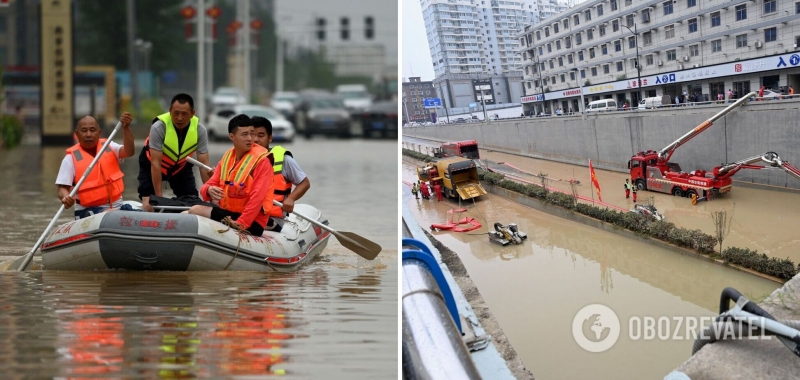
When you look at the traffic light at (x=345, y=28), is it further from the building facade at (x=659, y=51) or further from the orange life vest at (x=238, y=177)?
the building facade at (x=659, y=51)

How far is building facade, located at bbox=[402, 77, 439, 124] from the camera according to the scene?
3.82 m

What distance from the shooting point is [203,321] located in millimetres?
5168

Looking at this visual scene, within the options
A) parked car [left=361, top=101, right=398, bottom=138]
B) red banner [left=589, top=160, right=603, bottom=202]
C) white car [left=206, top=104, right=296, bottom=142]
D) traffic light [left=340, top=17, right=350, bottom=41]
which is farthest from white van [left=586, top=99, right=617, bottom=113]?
traffic light [left=340, top=17, right=350, bottom=41]

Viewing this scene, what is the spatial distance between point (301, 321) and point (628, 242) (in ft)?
7.02

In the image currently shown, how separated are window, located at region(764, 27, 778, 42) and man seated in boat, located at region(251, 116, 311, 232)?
3996 mm

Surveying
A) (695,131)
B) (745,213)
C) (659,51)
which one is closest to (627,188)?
(695,131)

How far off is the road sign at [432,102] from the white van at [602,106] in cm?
59

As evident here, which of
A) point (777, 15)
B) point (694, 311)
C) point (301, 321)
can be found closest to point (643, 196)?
point (694, 311)

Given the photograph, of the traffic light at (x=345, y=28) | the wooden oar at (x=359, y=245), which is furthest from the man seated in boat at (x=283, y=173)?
the traffic light at (x=345, y=28)

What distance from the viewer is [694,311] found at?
3.49 metres

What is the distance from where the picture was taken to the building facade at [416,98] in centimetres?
382

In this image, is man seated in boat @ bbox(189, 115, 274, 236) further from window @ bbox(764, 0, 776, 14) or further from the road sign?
window @ bbox(764, 0, 776, 14)

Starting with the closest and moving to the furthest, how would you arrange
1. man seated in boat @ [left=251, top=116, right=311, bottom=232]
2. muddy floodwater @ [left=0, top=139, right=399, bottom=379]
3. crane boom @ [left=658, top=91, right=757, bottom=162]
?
1. crane boom @ [left=658, top=91, right=757, bottom=162]
2. muddy floodwater @ [left=0, top=139, right=399, bottom=379]
3. man seated in boat @ [left=251, top=116, right=311, bottom=232]

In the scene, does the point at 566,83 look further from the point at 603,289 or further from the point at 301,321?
the point at 301,321
